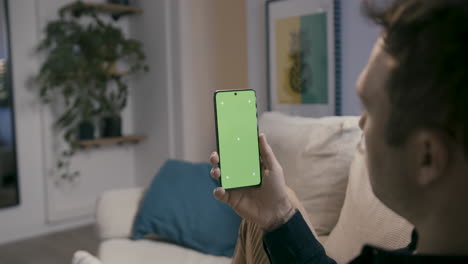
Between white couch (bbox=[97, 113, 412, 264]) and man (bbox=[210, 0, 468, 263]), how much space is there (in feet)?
2.24

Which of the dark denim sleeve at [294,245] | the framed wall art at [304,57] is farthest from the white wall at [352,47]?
the dark denim sleeve at [294,245]

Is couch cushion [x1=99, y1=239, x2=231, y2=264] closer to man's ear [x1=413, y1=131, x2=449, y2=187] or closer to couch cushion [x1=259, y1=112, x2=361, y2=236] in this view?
couch cushion [x1=259, y1=112, x2=361, y2=236]

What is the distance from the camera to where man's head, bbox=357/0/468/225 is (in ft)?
1.40

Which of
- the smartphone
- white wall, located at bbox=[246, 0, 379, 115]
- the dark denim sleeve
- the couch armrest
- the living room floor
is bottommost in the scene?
the living room floor

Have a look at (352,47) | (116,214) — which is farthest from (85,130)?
(352,47)

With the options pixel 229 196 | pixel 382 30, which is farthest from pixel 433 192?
pixel 229 196

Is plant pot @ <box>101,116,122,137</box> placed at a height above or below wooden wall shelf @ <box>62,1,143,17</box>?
below

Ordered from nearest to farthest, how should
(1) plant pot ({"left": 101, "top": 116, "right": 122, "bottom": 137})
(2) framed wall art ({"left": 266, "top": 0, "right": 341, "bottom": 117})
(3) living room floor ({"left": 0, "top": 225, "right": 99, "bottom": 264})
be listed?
(2) framed wall art ({"left": 266, "top": 0, "right": 341, "bottom": 117})
(3) living room floor ({"left": 0, "top": 225, "right": 99, "bottom": 264})
(1) plant pot ({"left": 101, "top": 116, "right": 122, "bottom": 137})

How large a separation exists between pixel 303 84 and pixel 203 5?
124 cm

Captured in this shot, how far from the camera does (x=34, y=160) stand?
3.11 m

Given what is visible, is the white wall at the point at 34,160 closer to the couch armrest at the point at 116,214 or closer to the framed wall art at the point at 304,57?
the couch armrest at the point at 116,214

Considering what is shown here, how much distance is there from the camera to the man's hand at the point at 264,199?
0.89m

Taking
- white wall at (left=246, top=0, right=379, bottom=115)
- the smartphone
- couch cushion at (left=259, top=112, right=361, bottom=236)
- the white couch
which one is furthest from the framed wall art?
the smartphone

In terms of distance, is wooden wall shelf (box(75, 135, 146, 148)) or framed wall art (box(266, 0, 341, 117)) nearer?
framed wall art (box(266, 0, 341, 117))
